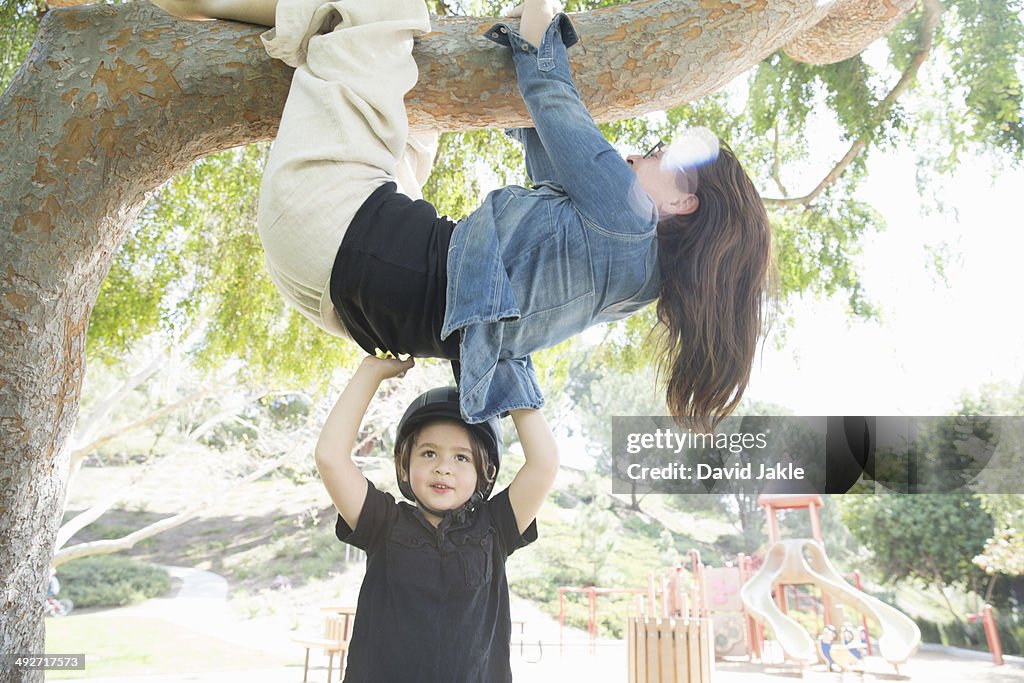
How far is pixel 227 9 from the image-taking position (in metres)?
1.41

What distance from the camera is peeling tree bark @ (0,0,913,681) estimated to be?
4.49ft

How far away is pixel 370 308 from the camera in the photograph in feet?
3.81

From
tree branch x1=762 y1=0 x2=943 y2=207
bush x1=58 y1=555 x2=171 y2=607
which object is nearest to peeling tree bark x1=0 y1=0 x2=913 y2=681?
tree branch x1=762 y1=0 x2=943 y2=207

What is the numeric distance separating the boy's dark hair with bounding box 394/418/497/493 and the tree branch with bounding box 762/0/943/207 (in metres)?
3.92

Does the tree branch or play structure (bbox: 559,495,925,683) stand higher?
the tree branch

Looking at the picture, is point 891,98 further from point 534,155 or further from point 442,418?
point 442,418

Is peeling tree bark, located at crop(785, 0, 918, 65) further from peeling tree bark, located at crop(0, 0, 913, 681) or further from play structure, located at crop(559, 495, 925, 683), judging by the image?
play structure, located at crop(559, 495, 925, 683)

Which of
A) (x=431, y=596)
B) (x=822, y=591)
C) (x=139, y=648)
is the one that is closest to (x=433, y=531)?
(x=431, y=596)

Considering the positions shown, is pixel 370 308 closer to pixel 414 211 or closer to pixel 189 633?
pixel 414 211

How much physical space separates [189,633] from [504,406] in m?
9.75

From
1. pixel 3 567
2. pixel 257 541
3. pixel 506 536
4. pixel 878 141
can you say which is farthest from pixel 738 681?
pixel 257 541

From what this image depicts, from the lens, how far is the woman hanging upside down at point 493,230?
115cm

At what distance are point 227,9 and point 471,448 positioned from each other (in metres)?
0.91

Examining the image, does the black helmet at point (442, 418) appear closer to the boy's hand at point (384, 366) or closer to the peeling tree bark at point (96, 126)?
the boy's hand at point (384, 366)
